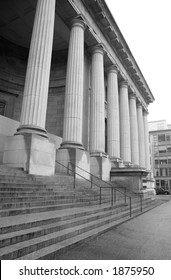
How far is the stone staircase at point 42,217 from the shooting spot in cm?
393

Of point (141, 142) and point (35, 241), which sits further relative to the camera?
point (141, 142)

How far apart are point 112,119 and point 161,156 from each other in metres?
49.0

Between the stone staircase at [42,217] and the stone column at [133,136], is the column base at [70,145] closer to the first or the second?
the stone staircase at [42,217]

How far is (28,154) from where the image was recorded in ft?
32.2

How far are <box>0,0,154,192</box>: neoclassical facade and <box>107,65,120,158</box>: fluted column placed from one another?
0.07 ft

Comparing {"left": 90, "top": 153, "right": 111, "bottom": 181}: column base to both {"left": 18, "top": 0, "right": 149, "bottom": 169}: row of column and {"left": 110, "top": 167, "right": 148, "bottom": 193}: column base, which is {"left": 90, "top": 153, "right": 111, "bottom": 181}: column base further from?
{"left": 110, "top": 167, "right": 148, "bottom": 193}: column base

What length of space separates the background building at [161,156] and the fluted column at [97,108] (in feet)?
161

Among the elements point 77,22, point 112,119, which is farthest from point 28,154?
point 112,119

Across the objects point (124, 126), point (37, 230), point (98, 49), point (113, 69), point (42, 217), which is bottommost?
point (37, 230)

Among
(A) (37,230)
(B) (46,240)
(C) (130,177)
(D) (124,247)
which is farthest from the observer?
(C) (130,177)

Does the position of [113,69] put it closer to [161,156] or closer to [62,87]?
[62,87]

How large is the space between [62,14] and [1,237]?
671 inches

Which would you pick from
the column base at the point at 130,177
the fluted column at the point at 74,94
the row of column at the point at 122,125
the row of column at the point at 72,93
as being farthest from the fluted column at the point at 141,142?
the fluted column at the point at 74,94

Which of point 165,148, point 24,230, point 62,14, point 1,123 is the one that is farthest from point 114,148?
point 165,148
